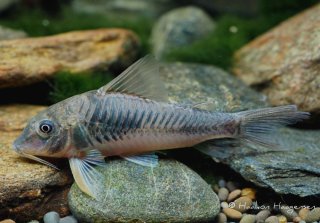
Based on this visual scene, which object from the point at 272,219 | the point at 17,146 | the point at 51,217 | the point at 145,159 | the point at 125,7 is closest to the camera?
the point at 51,217

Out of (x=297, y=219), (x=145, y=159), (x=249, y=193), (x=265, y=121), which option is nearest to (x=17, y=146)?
(x=145, y=159)

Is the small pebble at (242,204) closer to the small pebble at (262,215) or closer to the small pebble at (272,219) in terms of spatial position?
the small pebble at (262,215)

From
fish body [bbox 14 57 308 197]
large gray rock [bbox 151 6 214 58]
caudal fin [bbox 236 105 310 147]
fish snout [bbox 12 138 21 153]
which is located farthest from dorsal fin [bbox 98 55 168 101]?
large gray rock [bbox 151 6 214 58]

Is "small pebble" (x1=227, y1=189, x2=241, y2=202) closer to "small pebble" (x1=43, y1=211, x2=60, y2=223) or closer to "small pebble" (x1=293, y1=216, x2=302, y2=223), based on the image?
"small pebble" (x1=293, y1=216, x2=302, y2=223)

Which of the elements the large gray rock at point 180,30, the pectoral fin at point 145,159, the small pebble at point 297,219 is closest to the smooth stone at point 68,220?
the pectoral fin at point 145,159

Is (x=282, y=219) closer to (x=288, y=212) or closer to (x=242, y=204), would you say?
(x=288, y=212)

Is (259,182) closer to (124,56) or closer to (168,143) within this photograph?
(168,143)
